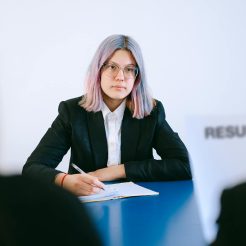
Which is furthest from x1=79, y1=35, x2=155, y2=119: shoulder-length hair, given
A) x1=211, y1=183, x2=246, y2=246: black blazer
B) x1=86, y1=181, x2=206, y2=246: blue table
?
x1=211, y1=183, x2=246, y2=246: black blazer

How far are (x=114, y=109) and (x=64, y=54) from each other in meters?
1.74

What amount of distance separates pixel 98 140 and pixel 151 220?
0.90 metres

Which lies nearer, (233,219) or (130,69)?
(233,219)

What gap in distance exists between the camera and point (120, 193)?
4.45 ft

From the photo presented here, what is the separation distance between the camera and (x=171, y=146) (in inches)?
74.3

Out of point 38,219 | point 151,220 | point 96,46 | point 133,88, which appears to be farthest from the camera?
point 96,46

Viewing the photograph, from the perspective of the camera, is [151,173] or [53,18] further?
[53,18]

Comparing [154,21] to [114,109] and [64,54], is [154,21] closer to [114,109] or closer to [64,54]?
[64,54]

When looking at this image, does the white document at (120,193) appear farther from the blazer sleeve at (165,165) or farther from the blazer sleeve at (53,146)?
the blazer sleeve at (53,146)

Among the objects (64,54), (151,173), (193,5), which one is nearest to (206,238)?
(151,173)

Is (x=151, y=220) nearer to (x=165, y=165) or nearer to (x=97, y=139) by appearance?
(x=165, y=165)

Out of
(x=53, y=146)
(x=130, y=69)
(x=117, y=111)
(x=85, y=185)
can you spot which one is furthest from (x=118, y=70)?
(x=85, y=185)

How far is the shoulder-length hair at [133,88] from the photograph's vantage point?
1.95 m

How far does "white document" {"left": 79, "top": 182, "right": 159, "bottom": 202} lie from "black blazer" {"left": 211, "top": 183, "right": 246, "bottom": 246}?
0.83m
